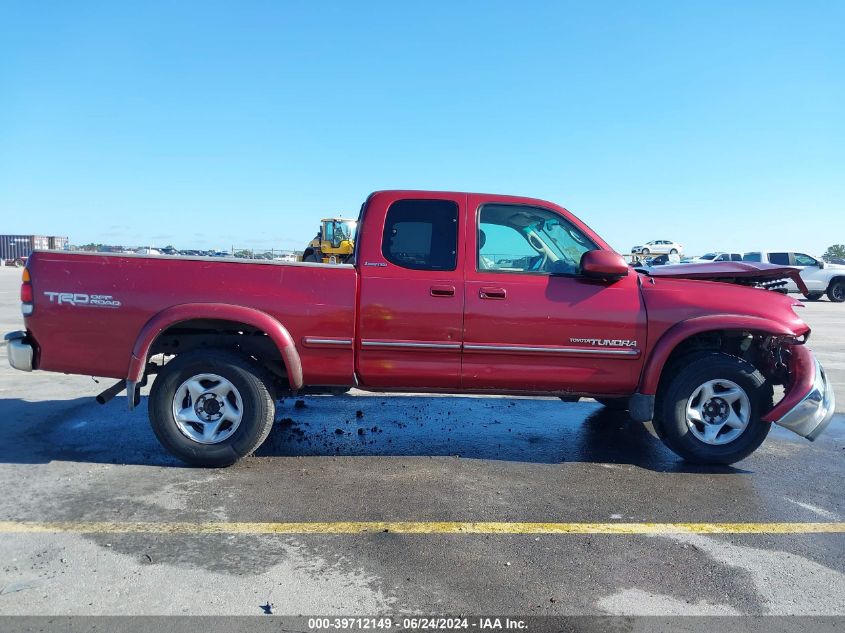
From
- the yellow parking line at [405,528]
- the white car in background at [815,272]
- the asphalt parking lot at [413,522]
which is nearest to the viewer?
the asphalt parking lot at [413,522]

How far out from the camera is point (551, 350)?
447 cm

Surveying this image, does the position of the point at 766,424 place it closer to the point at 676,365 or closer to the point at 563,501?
the point at 676,365

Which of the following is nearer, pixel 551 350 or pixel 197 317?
pixel 197 317

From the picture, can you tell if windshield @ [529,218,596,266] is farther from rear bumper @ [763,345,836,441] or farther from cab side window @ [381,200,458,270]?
rear bumper @ [763,345,836,441]

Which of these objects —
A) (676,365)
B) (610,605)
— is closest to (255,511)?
(610,605)

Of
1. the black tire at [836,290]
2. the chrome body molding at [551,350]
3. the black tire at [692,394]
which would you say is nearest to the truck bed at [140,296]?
the chrome body molding at [551,350]

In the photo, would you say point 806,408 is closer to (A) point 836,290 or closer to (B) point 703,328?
(B) point 703,328

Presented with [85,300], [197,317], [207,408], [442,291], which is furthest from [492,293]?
[85,300]

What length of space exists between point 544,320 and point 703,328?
118cm

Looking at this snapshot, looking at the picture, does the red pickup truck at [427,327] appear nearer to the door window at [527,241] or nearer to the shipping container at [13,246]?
the door window at [527,241]

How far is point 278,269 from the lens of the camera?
438 centimetres

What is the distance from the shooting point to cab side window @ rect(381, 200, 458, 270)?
179 inches

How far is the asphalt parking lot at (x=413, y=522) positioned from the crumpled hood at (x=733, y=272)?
149cm

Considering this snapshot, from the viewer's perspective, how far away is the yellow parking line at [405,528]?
340 centimetres
